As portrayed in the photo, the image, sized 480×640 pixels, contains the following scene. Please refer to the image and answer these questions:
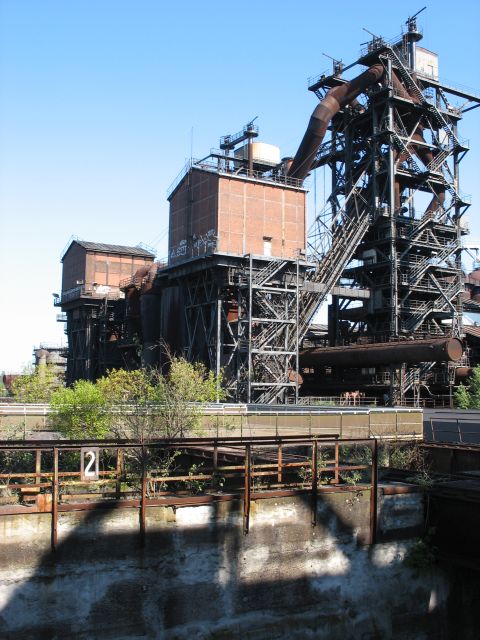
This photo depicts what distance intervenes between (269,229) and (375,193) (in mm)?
12454

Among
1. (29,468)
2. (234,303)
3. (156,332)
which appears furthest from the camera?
(156,332)

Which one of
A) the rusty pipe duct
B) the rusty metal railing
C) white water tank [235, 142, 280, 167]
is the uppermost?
white water tank [235, 142, 280, 167]

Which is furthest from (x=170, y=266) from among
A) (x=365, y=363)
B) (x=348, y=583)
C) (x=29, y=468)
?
(x=348, y=583)

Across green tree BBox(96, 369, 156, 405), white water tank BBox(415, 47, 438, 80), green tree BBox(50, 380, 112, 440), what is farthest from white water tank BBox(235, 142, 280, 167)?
green tree BBox(50, 380, 112, 440)

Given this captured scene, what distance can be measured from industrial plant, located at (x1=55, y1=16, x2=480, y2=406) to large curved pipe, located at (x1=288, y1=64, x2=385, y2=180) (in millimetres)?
102

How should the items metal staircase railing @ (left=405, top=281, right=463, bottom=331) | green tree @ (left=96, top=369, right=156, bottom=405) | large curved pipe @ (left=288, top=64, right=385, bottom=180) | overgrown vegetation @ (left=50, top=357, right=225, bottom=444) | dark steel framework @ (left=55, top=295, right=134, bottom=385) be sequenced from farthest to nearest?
dark steel framework @ (left=55, top=295, right=134, bottom=385) → metal staircase railing @ (left=405, top=281, right=463, bottom=331) → large curved pipe @ (left=288, top=64, right=385, bottom=180) → green tree @ (left=96, top=369, right=156, bottom=405) → overgrown vegetation @ (left=50, top=357, right=225, bottom=444)

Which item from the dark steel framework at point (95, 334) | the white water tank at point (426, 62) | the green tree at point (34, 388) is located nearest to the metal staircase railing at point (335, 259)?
the white water tank at point (426, 62)

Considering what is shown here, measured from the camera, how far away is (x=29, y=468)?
20.3 metres

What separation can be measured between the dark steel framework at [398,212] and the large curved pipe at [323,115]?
3.28ft

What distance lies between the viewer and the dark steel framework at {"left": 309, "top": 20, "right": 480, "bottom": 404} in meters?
49.9

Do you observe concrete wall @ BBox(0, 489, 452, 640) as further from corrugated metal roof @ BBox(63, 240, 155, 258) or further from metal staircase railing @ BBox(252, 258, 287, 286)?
corrugated metal roof @ BBox(63, 240, 155, 258)

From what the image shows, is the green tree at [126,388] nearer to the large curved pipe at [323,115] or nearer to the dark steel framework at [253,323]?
the dark steel framework at [253,323]

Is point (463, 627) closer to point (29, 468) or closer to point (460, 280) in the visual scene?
point (29, 468)

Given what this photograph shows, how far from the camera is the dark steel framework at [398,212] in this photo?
49.9 m
